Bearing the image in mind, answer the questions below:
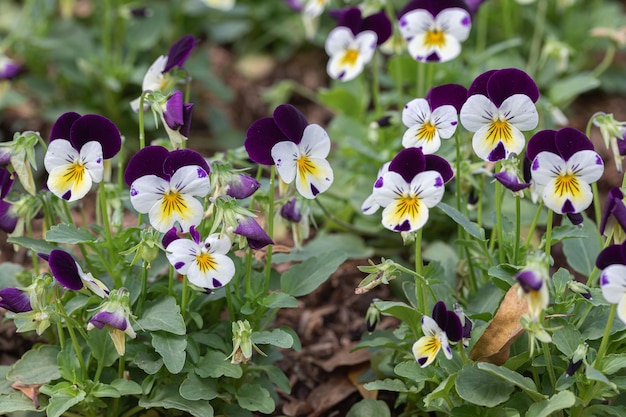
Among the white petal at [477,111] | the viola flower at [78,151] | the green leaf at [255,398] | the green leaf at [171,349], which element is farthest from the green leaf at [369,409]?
the viola flower at [78,151]

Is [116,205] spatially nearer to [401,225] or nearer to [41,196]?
[41,196]

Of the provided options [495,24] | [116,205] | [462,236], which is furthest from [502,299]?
[495,24]

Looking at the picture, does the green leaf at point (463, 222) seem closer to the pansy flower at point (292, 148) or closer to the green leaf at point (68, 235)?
the pansy flower at point (292, 148)

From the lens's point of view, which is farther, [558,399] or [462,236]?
[462,236]

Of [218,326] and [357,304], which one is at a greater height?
[218,326]

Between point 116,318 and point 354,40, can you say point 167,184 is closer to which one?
point 116,318

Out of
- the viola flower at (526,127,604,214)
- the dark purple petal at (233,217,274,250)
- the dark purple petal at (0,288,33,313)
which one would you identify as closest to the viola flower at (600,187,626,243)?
the viola flower at (526,127,604,214)

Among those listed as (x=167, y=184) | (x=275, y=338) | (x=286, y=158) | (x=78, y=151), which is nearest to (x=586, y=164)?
(x=286, y=158)
